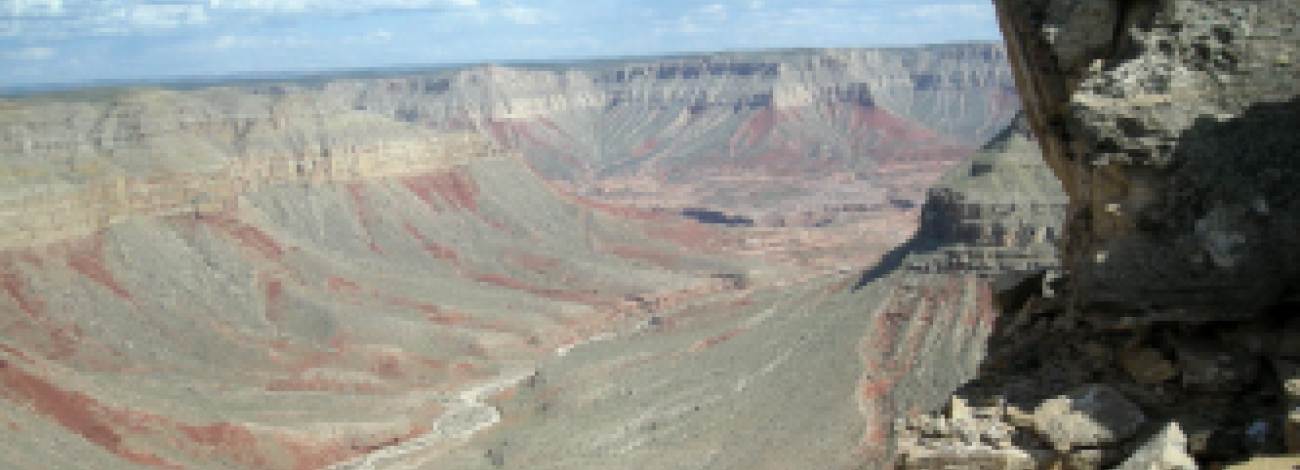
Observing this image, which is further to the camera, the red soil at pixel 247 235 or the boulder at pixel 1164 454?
the red soil at pixel 247 235

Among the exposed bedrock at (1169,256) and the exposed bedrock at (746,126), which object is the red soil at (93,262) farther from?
the exposed bedrock at (746,126)

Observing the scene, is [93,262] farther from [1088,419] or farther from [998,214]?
[1088,419]

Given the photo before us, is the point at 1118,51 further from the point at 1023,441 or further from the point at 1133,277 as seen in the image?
the point at 1023,441

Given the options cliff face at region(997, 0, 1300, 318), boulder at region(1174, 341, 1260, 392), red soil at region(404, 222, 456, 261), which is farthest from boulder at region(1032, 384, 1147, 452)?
red soil at region(404, 222, 456, 261)

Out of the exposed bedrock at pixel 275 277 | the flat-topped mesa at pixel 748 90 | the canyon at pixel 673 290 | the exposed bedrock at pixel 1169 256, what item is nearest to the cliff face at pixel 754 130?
the flat-topped mesa at pixel 748 90

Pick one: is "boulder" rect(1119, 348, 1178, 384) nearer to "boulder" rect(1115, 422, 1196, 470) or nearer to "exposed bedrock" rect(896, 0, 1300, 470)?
"exposed bedrock" rect(896, 0, 1300, 470)

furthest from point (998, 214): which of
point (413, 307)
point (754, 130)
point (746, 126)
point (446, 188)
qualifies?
point (746, 126)
